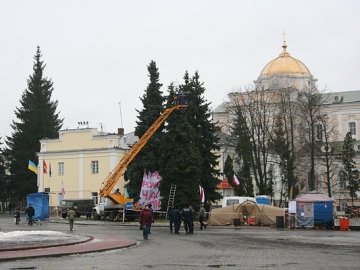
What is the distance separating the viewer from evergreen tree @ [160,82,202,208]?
4859cm

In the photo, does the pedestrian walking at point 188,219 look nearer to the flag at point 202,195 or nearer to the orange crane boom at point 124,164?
the flag at point 202,195

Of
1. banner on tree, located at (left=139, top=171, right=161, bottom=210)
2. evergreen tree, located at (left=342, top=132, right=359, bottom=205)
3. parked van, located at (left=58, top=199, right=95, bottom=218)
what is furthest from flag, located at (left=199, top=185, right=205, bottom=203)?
evergreen tree, located at (left=342, top=132, right=359, bottom=205)

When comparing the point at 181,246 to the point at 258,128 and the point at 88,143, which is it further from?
the point at 88,143

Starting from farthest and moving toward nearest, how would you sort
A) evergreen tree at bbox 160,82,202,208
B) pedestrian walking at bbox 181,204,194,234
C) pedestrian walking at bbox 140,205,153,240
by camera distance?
evergreen tree at bbox 160,82,202,208, pedestrian walking at bbox 181,204,194,234, pedestrian walking at bbox 140,205,153,240

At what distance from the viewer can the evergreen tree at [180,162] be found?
4859 centimetres

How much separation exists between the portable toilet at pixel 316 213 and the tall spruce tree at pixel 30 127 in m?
49.0

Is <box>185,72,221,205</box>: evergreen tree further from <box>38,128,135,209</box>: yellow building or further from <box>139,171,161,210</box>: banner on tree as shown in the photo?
<box>38,128,135,209</box>: yellow building

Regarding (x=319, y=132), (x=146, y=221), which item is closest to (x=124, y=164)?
(x=146, y=221)

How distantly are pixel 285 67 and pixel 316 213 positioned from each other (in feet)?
163

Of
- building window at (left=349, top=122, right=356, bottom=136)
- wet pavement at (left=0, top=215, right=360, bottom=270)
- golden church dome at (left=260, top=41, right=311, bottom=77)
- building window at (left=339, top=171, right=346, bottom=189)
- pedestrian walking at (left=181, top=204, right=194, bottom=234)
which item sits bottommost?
wet pavement at (left=0, top=215, right=360, bottom=270)

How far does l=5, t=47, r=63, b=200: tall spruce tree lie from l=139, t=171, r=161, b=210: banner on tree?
3682 cm

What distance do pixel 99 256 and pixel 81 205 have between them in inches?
1652

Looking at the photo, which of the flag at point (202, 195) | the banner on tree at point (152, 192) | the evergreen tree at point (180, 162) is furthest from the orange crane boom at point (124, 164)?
the flag at point (202, 195)

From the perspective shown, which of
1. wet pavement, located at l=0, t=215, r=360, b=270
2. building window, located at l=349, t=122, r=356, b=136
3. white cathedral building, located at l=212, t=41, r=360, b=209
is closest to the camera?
wet pavement, located at l=0, t=215, r=360, b=270
